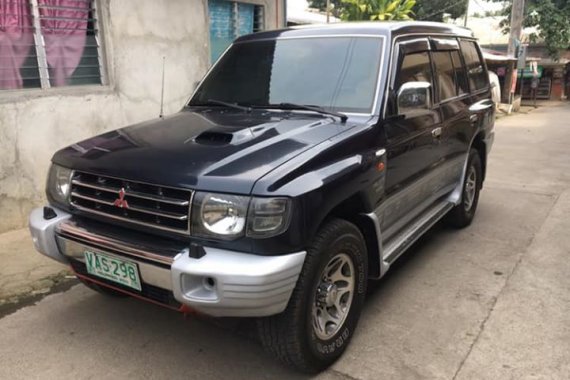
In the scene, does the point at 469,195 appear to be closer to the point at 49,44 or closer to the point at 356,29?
the point at 356,29

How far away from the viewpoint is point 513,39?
57.9ft

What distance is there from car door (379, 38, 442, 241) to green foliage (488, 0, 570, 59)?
62.9 ft

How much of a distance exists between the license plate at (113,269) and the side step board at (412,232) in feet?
5.08

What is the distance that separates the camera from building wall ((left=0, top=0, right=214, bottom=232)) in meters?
4.95

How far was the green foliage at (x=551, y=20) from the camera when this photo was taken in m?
19.8

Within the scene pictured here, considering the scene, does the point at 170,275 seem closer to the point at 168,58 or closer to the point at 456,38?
the point at 456,38

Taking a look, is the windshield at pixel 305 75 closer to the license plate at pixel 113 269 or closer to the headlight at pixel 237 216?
the headlight at pixel 237 216

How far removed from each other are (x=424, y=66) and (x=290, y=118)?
1.38m

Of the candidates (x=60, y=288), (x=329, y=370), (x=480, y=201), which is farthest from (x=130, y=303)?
(x=480, y=201)

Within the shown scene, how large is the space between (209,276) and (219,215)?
0.29 metres

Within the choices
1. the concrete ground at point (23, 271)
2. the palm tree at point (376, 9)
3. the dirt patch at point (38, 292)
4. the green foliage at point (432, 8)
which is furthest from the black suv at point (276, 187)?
the green foliage at point (432, 8)

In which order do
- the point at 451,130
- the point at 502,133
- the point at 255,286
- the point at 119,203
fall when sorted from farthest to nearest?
the point at 502,133, the point at 451,130, the point at 119,203, the point at 255,286

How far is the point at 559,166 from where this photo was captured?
321 inches

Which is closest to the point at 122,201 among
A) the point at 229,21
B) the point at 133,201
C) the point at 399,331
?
the point at 133,201
